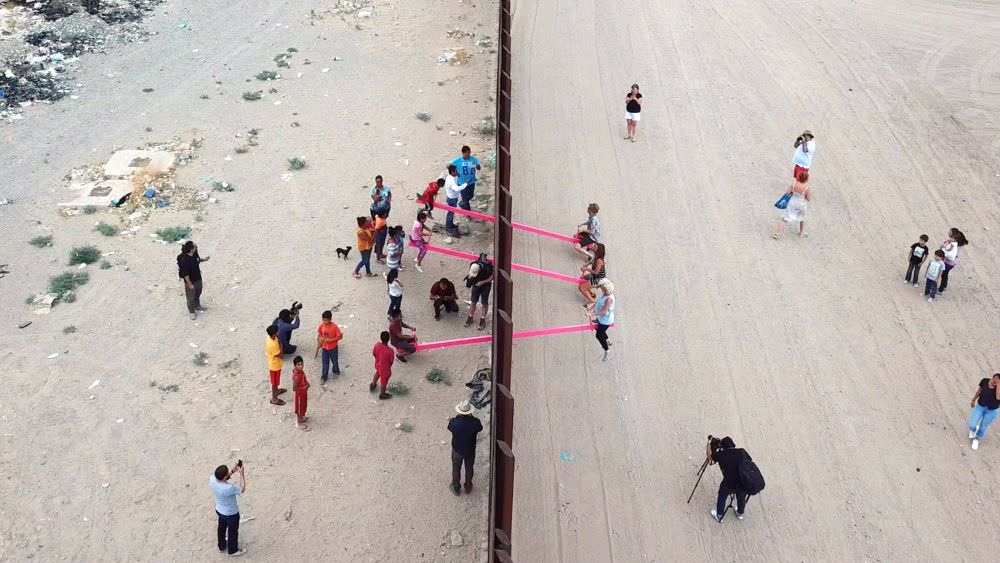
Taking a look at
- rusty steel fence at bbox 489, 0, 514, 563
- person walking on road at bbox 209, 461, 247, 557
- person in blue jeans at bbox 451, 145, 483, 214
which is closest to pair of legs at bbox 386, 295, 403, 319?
rusty steel fence at bbox 489, 0, 514, 563

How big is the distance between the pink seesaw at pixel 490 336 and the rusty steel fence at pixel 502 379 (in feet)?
3.46

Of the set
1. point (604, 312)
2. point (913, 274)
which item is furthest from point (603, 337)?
point (913, 274)

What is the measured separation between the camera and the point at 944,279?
1375 cm

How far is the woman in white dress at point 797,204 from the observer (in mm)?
14461

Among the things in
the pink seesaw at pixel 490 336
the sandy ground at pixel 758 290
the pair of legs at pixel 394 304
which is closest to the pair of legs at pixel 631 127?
the sandy ground at pixel 758 290

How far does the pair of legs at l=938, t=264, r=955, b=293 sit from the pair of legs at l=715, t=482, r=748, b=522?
20.2ft

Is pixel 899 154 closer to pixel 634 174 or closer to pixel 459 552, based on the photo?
pixel 634 174

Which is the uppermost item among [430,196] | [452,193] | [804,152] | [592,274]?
[804,152]

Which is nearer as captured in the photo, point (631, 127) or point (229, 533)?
point (229, 533)

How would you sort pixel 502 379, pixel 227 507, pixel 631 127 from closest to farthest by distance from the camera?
pixel 227 507 < pixel 502 379 < pixel 631 127

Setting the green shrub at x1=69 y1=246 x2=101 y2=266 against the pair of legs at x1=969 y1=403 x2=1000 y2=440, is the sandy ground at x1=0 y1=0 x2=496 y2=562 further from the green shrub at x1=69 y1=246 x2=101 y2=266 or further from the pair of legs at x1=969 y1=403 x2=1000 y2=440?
the pair of legs at x1=969 y1=403 x2=1000 y2=440

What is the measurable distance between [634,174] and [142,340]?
30.3 ft

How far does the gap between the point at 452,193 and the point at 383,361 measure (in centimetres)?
459

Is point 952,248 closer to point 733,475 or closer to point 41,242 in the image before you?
point 733,475
